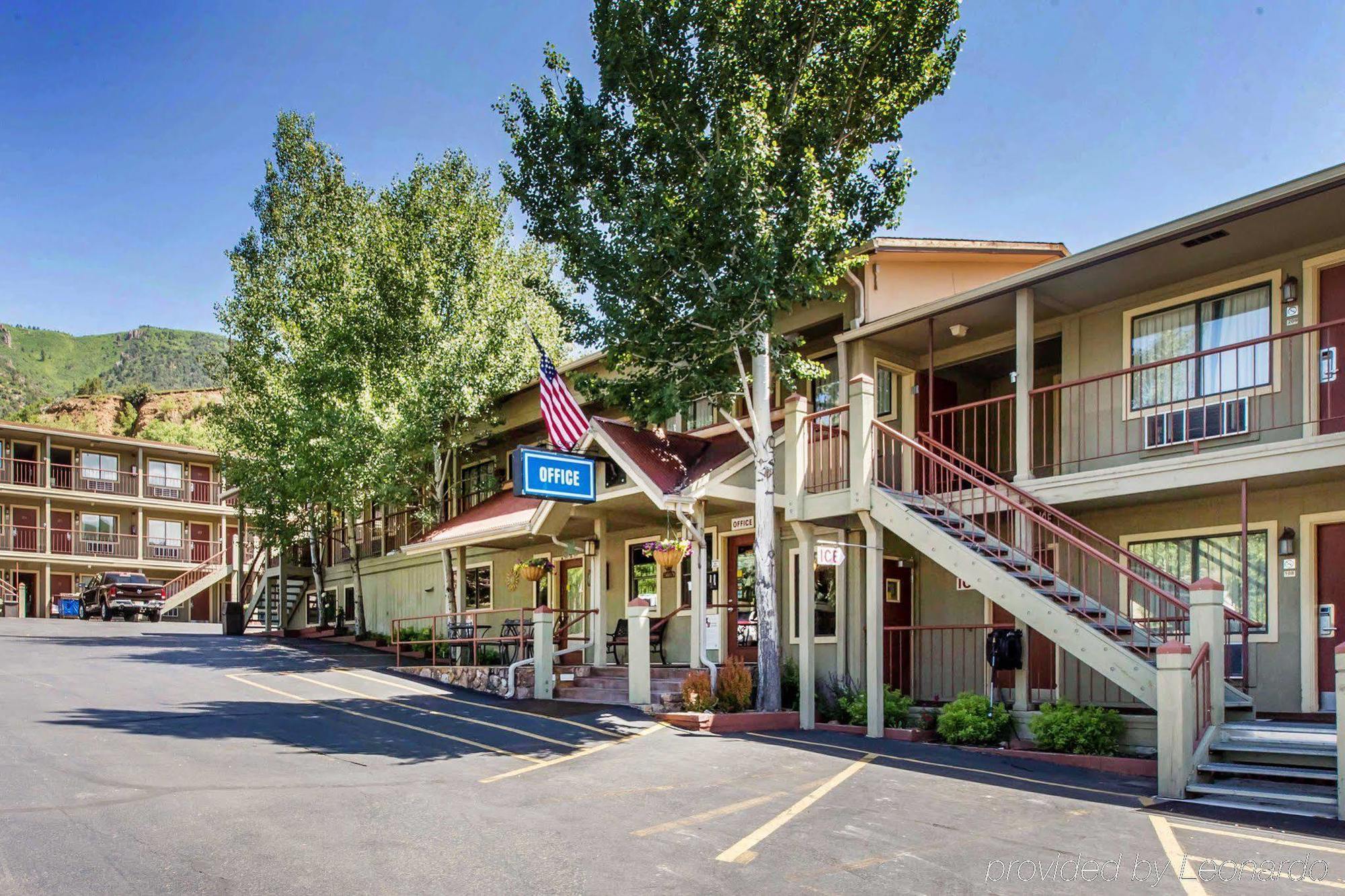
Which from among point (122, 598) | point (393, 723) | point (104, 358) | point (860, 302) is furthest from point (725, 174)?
point (104, 358)

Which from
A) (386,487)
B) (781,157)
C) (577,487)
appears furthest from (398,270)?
(781,157)

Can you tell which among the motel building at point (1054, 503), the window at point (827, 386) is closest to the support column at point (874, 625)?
the motel building at point (1054, 503)

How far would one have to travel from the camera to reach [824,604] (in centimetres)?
1677

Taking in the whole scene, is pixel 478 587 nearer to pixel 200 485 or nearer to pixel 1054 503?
pixel 1054 503

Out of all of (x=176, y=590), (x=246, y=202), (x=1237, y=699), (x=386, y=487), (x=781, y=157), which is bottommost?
(x=176, y=590)

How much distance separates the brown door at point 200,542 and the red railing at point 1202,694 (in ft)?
160

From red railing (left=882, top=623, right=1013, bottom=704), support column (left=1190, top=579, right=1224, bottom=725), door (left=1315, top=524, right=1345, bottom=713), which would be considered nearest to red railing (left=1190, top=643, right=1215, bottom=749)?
support column (left=1190, top=579, right=1224, bottom=725)

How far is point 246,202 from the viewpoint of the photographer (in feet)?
116

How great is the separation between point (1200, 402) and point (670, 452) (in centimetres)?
782

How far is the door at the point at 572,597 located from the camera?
68.2ft

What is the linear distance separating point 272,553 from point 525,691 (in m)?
24.1

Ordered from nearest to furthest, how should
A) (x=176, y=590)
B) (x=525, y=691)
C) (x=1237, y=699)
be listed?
(x=1237, y=699)
(x=525, y=691)
(x=176, y=590)

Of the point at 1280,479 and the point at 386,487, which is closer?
the point at 1280,479

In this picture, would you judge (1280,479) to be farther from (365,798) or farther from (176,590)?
(176,590)
